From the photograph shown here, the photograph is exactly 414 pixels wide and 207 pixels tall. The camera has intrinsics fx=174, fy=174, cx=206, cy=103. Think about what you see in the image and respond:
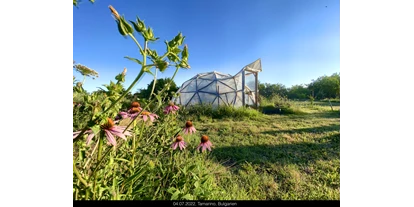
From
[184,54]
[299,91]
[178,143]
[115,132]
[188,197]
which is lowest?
[188,197]

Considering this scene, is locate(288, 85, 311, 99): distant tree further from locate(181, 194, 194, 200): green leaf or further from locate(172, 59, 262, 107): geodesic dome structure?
locate(181, 194, 194, 200): green leaf

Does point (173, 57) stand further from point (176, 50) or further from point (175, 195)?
point (175, 195)

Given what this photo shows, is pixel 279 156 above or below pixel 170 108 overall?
below

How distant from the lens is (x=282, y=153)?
0.98 meters

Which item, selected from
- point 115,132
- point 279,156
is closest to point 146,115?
point 115,132

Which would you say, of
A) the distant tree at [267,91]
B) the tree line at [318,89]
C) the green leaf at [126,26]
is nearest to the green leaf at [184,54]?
the green leaf at [126,26]

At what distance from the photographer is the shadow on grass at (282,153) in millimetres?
914

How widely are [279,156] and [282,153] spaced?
0.11 feet

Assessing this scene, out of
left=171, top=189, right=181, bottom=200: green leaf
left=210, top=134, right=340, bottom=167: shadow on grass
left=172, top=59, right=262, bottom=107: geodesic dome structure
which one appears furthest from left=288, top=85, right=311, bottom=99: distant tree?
left=171, top=189, right=181, bottom=200: green leaf
